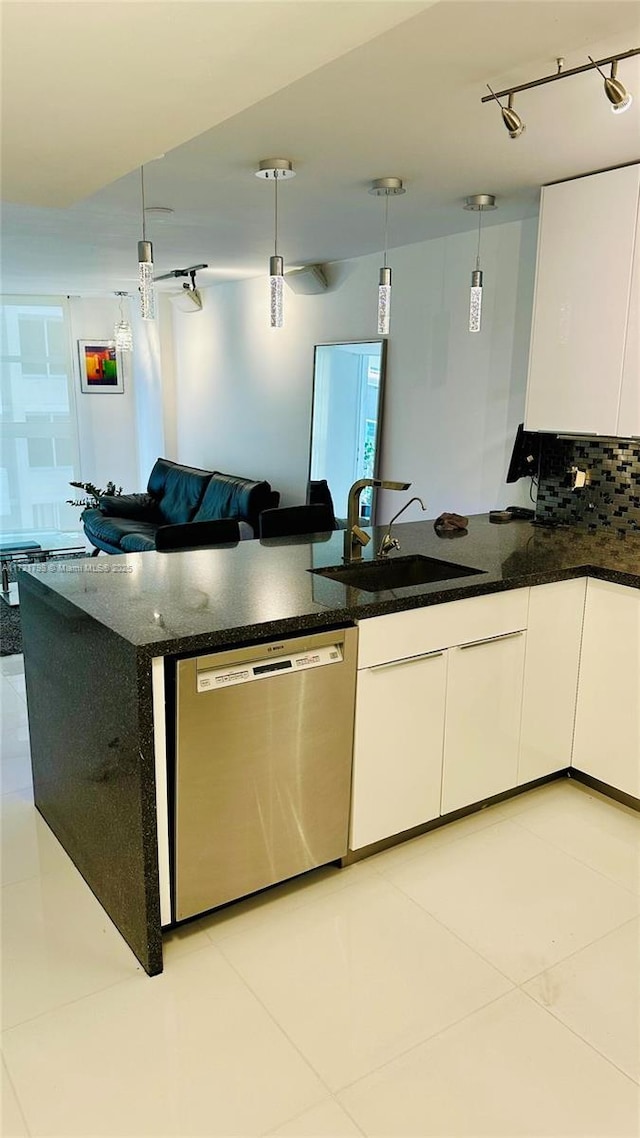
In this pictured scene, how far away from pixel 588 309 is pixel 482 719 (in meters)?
1.74

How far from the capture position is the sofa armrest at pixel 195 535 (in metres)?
3.25

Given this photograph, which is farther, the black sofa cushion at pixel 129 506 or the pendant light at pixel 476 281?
the black sofa cushion at pixel 129 506

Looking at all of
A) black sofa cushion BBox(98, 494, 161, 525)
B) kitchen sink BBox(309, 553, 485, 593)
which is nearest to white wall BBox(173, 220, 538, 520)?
kitchen sink BBox(309, 553, 485, 593)

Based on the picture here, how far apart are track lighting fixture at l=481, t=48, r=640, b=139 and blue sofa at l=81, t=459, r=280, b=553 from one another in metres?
3.03

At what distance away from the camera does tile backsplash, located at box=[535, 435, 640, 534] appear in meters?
3.29

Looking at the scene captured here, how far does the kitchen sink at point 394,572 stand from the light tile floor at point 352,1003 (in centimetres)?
95

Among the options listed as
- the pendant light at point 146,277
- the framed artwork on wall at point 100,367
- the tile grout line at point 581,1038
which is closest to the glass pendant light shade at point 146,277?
the pendant light at point 146,277

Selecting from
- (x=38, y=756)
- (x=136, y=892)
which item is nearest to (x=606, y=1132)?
(x=136, y=892)

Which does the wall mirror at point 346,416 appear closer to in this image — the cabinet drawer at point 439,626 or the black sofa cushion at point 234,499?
the black sofa cushion at point 234,499

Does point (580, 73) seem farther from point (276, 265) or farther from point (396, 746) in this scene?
point (396, 746)

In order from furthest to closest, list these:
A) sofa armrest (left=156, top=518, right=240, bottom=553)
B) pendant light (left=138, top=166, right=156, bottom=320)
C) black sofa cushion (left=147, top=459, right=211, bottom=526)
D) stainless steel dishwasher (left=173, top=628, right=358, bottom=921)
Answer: black sofa cushion (left=147, top=459, right=211, bottom=526), sofa armrest (left=156, top=518, right=240, bottom=553), pendant light (left=138, top=166, right=156, bottom=320), stainless steel dishwasher (left=173, top=628, right=358, bottom=921)

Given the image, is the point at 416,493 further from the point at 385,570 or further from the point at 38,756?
the point at 38,756

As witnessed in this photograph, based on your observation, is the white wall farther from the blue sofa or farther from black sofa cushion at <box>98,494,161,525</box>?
black sofa cushion at <box>98,494,161,525</box>

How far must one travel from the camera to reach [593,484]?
3443mm
